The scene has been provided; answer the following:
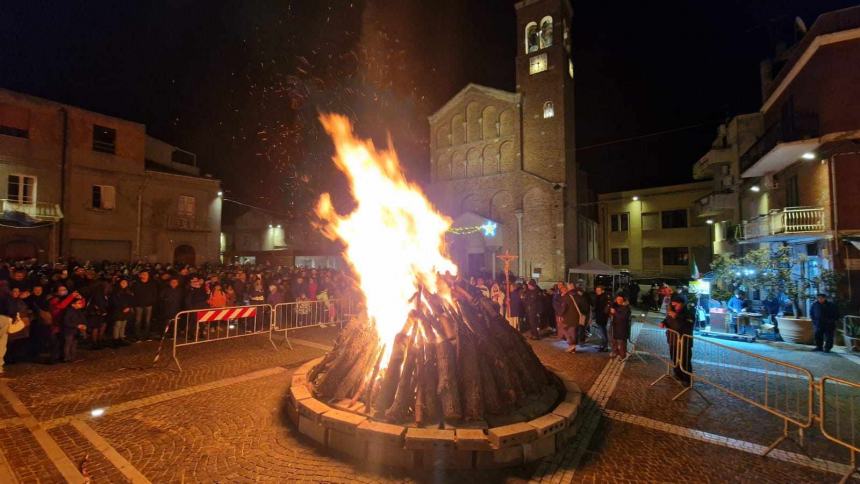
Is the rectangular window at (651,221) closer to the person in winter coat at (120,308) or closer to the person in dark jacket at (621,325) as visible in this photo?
the person in dark jacket at (621,325)

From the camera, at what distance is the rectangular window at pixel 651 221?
42.4m

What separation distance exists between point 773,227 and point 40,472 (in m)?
25.2

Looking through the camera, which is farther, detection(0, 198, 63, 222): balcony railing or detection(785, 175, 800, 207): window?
detection(0, 198, 63, 222): balcony railing

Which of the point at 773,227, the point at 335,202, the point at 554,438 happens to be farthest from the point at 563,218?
the point at 554,438

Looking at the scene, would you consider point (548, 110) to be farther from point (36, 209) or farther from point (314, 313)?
point (36, 209)

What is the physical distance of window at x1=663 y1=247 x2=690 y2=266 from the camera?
40500 mm

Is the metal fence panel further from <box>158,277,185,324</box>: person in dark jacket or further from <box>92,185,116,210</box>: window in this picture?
<box>92,185,116,210</box>: window

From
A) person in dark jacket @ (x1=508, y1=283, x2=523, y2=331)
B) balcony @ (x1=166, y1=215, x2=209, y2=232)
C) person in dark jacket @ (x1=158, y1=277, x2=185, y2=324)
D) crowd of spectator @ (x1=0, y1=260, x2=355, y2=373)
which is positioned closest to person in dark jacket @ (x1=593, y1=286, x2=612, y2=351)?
person in dark jacket @ (x1=508, y1=283, x2=523, y2=331)

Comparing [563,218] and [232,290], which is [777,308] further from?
[232,290]

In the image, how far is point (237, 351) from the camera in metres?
10.7

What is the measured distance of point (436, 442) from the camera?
4.87 metres

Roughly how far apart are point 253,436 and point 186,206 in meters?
28.6

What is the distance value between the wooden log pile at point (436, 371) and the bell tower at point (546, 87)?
2948cm

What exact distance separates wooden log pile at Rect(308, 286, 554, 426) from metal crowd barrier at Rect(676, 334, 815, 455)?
11.9 ft
